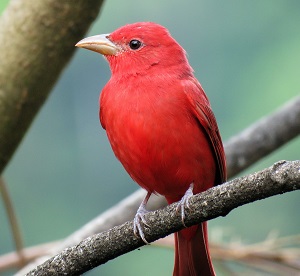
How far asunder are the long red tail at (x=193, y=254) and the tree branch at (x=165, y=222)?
726mm

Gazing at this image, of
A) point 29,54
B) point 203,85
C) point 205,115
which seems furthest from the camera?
point 203,85

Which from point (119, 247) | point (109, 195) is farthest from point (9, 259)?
point (109, 195)

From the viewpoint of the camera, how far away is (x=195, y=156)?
3.14m

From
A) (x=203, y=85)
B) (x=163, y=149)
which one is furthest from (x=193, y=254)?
(x=203, y=85)

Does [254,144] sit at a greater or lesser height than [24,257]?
greater

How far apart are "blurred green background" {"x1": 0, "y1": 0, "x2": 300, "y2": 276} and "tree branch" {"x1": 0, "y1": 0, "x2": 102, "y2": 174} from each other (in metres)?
2.14

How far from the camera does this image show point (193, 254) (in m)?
3.41

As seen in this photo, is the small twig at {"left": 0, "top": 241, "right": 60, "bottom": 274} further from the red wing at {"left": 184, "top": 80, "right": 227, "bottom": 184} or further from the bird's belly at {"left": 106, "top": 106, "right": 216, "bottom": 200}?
the red wing at {"left": 184, "top": 80, "right": 227, "bottom": 184}

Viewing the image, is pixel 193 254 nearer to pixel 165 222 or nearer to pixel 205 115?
pixel 205 115

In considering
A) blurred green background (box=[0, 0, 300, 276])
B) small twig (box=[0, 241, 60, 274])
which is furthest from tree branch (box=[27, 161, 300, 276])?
blurred green background (box=[0, 0, 300, 276])

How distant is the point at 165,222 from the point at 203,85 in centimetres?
330

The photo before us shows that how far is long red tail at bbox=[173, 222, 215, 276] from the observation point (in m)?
3.32

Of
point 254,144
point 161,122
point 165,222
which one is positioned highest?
point 254,144

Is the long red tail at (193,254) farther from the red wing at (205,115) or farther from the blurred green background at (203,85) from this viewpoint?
the blurred green background at (203,85)
